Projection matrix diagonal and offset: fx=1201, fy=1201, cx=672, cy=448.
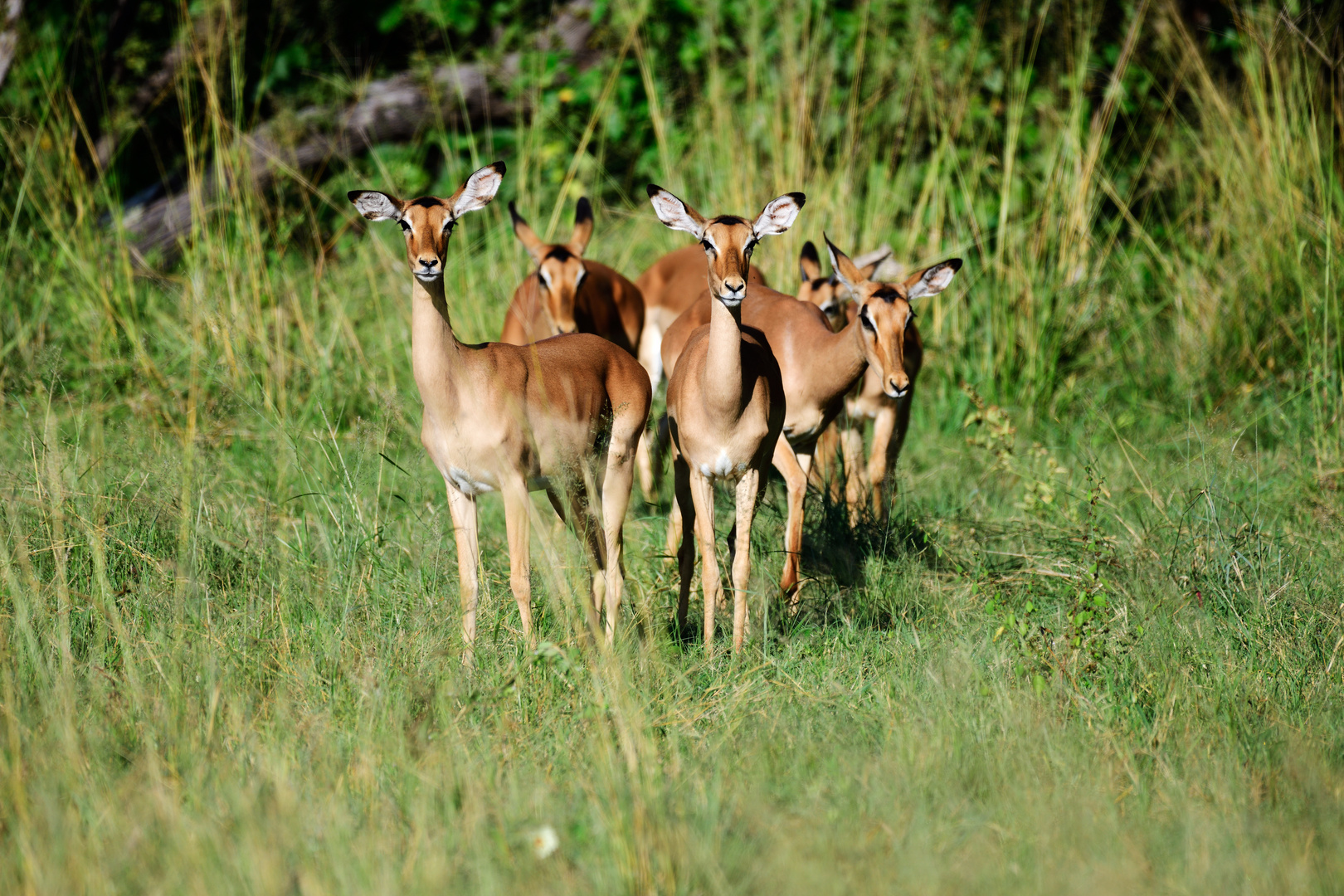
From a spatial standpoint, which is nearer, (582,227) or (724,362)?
(724,362)

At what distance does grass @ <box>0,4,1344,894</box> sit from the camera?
9.04 ft

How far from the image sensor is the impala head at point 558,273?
6.46 metres

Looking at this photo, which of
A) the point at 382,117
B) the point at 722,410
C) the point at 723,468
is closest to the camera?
the point at 722,410

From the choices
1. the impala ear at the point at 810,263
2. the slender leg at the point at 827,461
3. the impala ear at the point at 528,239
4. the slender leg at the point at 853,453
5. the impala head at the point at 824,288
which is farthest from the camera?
the impala ear at the point at 810,263

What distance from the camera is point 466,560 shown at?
13.9 ft

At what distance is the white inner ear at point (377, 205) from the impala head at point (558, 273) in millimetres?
2125

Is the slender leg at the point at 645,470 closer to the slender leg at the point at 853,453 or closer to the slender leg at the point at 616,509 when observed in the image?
the slender leg at the point at 853,453

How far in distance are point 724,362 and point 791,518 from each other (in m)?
0.93

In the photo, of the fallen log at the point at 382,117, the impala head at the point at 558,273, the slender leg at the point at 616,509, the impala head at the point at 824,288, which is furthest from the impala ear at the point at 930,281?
the fallen log at the point at 382,117

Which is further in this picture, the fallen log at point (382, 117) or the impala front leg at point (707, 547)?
the fallen log at point (382, 117)

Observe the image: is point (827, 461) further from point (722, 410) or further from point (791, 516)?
point (722, 410)

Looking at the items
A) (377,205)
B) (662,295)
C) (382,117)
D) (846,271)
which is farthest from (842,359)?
(382,117)

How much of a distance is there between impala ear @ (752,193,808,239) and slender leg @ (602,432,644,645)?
3.17 feet

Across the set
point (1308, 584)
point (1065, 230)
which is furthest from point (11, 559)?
point (1065, 230)
